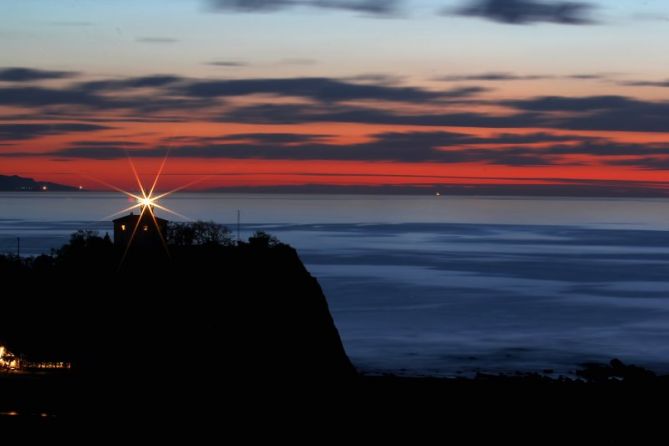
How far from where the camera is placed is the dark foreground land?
40219 mm

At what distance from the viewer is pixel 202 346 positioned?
1873 inches

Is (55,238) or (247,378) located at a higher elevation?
(55,238)

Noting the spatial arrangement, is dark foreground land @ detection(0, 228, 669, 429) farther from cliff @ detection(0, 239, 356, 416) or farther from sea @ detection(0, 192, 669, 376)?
sea @ detection(0, 192, 669, 376)

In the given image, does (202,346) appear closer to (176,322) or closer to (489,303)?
(176,322)

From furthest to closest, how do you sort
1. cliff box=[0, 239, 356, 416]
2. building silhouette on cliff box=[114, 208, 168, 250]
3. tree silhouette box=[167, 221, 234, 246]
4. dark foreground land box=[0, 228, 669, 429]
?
tree silhouette box=[167, 221, 234, 246] → building silhouette on cliff box=[114, 208, 168, 250] → cliff box=[0, 239, 356, 416] → dark foreground land box=[0, 228, 669, 429]

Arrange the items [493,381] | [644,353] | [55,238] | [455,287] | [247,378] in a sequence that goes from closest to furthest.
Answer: [247,378], [493,381], [644,353], [455,287], [55,238]

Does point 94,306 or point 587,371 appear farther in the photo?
point 587,371

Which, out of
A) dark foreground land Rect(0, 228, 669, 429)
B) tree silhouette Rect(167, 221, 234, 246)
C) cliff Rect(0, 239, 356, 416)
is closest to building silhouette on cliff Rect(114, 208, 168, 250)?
dark foreground land Rect(0, 228, 669, 429)

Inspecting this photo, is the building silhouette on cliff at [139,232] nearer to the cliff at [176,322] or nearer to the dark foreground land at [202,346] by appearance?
the dark foreground land at [202,346]

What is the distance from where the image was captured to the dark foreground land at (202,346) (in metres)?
40.2

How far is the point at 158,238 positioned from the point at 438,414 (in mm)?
25620

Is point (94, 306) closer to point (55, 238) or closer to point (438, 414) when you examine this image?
point (438, 414)

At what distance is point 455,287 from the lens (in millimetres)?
111438

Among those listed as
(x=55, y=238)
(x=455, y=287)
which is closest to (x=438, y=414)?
(x=455, y=287)
